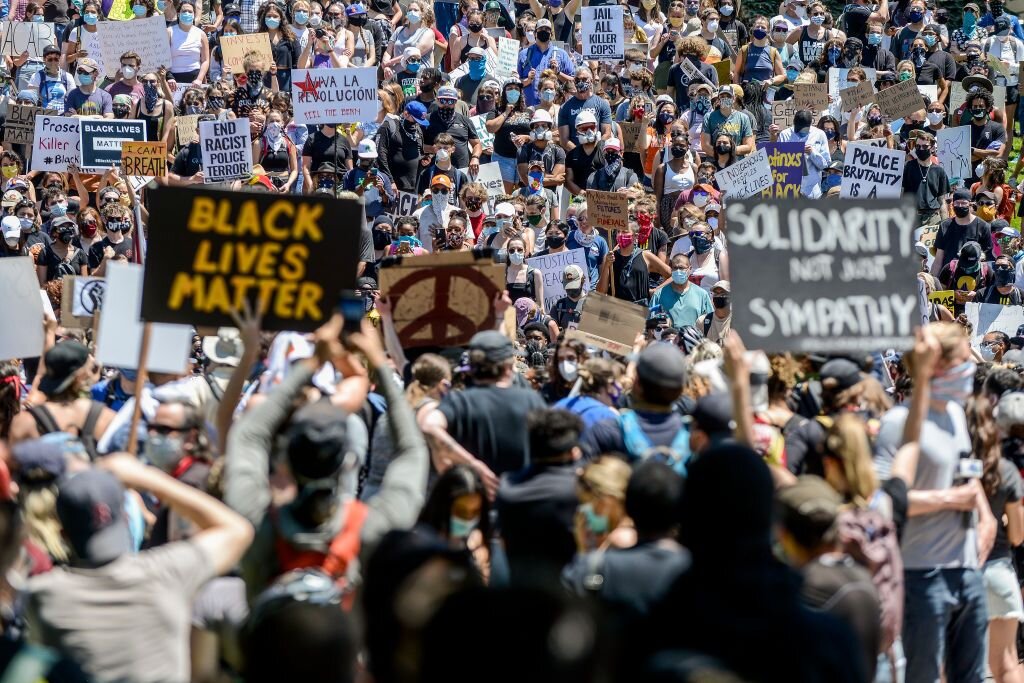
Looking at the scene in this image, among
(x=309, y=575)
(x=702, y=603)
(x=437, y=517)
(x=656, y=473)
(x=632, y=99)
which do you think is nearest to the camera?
(x=702, y=603)

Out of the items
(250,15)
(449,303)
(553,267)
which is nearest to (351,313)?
(449,303)

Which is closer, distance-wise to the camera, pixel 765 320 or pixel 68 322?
pixel 765 320

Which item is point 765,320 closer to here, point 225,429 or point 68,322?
point 225,429

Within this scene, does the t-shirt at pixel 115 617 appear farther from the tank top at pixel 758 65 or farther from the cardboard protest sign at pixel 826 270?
the tank top at pixel 758 65

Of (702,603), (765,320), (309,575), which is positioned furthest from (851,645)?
(765,320)

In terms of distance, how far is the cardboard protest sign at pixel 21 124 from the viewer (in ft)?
60.8

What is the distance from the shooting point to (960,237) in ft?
54.5

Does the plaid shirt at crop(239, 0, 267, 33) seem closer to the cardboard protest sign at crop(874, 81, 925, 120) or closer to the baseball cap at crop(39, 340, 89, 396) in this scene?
the cardboard protest sign at crop(874, 81, 925, 120)

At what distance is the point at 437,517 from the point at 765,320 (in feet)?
5.24

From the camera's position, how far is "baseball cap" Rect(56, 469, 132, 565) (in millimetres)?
4289

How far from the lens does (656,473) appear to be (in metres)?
4.72

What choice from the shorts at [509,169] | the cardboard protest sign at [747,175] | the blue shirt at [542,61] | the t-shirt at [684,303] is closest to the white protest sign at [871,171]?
the cardboard protest sign at [747,175]

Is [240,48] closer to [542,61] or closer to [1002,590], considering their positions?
[542,61]

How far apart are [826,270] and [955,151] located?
13930 mm
